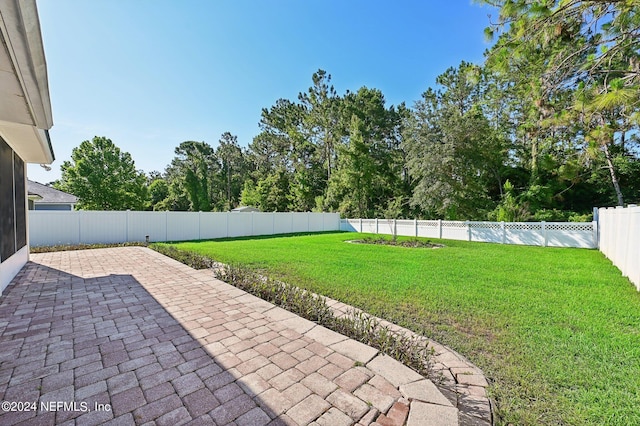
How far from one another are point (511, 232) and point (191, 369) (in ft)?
41.9

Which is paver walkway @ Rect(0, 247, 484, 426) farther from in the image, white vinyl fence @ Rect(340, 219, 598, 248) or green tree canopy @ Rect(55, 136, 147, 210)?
green tree canopy @ Rect(55, 136, 147, 210)

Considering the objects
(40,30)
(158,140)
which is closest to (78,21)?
(40,30)

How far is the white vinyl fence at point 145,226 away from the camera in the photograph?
979 cm

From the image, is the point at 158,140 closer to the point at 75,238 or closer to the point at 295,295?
the point at 75,238

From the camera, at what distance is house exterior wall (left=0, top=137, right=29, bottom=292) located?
445 cm

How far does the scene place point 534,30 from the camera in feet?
14.5

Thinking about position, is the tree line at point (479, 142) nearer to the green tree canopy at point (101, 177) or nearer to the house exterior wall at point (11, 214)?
the green tree canopy at point (101, 177)

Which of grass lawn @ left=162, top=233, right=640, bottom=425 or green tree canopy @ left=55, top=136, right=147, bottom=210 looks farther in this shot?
green tree canopy @ left=55, top=136, right=147, bottom=210

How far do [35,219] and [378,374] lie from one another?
12622 mm

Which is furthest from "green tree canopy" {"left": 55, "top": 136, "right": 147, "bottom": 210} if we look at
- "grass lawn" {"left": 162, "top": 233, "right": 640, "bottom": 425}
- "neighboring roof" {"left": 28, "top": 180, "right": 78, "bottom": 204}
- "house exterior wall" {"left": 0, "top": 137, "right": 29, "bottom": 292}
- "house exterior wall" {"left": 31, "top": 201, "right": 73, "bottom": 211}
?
"grass lawn" {"left": 162, "top": 233, "right": 640, "bottom": 425}

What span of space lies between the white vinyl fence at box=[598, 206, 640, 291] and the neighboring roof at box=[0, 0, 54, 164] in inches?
301

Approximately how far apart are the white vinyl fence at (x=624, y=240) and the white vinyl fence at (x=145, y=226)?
13404 millimetres

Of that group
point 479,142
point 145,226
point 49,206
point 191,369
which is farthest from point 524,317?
point 49,206

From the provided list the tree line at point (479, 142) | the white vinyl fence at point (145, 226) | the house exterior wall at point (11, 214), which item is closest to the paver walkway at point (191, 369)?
the house exterior wall at point (11, 214)
